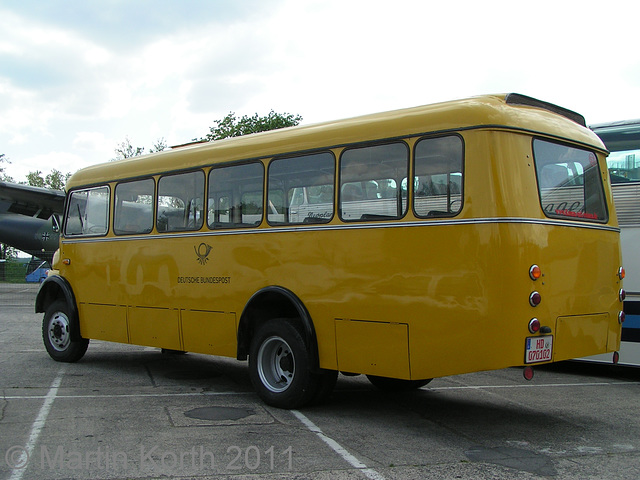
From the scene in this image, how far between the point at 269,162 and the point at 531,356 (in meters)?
3.70

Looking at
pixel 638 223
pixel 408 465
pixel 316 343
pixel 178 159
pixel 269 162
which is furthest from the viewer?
pixel 638 223

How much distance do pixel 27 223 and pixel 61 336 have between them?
21.7 meters

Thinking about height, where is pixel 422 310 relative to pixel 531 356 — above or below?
above

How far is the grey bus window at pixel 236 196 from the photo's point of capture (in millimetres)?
8125

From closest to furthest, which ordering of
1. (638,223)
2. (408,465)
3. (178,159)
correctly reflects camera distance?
(408,465) < (178,159) < (638,223)

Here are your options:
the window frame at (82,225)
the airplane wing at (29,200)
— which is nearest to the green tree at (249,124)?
the airplane wing at (29,200)

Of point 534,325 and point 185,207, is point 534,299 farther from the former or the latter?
point 185,207

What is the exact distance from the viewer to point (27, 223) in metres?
30.7

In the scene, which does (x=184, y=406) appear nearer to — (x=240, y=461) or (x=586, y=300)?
(x=240, y=461)

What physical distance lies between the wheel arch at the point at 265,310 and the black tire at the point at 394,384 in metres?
1.72

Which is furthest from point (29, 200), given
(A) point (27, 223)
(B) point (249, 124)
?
(B) point (249, 124)

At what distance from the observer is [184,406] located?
7.71 metres

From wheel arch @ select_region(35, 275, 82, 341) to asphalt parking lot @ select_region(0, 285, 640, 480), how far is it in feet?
2.31

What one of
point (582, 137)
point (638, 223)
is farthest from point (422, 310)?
point (638, 223)
